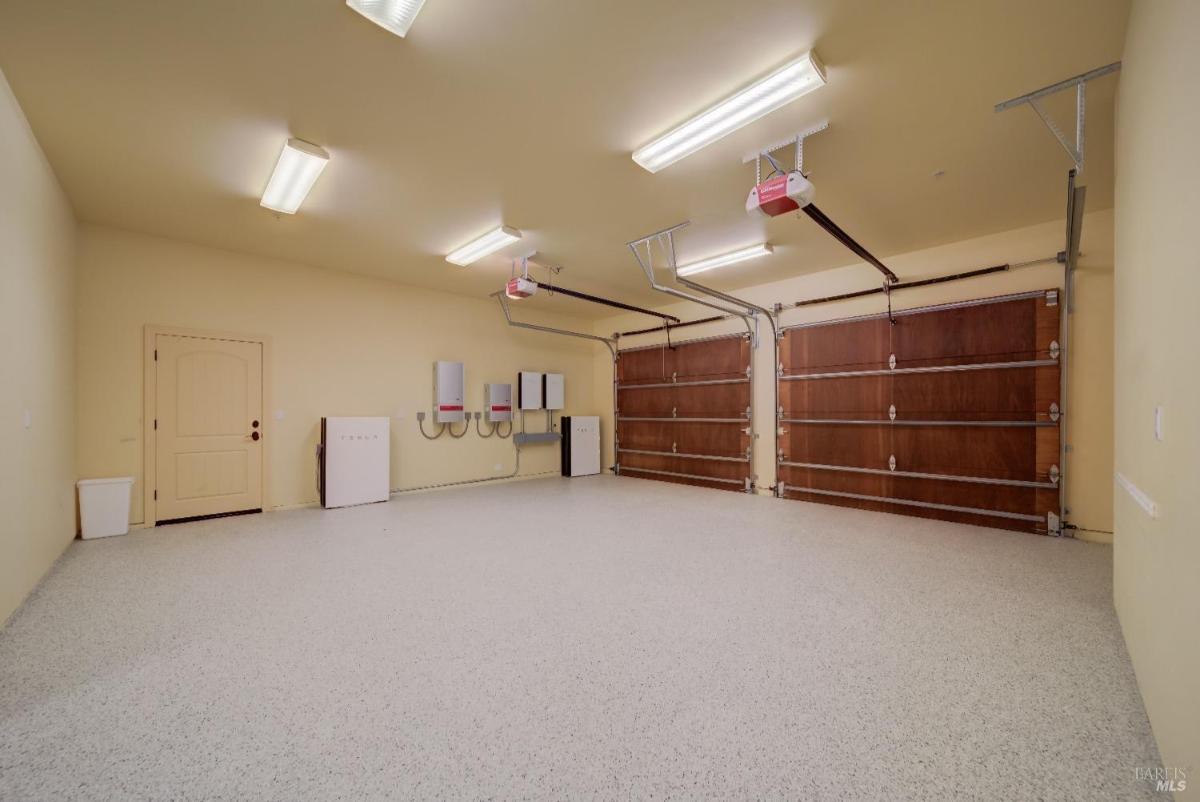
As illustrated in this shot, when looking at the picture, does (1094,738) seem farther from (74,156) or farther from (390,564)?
(74,156)

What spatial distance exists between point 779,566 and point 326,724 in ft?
9.72

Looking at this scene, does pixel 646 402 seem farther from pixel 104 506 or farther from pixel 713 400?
pixel 104 506

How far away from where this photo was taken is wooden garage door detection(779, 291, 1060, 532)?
14.7 ft

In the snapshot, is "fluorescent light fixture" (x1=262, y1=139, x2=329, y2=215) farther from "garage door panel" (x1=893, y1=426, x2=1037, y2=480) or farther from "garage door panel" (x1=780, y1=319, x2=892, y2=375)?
"garage door panel" (x1=893, y1=426, x2=1037, y2=480)

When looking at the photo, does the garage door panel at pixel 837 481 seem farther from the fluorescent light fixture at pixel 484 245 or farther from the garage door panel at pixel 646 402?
the fluorescent light fixture at pixel 484 245

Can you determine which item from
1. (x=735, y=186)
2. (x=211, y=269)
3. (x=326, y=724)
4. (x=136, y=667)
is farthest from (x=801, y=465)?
(x=211, y=269)

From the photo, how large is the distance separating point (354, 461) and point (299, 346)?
1.59 meters

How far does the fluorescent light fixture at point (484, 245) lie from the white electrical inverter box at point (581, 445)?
372 cm

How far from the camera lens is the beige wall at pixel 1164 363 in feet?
4.24

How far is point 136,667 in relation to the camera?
2.09m

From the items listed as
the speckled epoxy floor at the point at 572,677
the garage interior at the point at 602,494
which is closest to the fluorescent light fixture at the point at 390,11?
the garage interior at the point at 602,494

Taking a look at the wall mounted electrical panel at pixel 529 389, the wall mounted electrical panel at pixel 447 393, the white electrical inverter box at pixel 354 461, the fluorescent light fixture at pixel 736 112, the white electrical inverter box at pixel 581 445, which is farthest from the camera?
the white electrical inverter box at pixel 581 445

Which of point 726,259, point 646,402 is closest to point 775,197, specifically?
point 726,259

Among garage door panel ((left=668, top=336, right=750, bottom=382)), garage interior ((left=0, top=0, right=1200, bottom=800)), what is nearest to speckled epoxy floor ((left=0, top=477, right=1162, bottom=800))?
garage interior ((left=0, top=0, right=1200, bottom=800))
